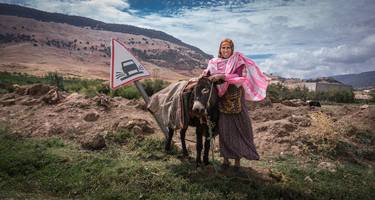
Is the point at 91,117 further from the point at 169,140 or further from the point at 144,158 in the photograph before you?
the point at 169,140

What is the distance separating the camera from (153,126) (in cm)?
805

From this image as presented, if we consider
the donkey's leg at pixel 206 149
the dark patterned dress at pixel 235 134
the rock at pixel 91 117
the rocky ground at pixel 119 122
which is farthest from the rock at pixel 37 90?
the dark patterned dress at pixel 235 134

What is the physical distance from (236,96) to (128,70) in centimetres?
235

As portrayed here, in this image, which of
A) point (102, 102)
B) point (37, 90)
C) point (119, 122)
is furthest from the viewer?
point (37, 90)

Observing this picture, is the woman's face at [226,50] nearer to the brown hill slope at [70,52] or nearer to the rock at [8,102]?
the rock at [8,102]

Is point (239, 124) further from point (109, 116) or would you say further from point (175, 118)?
point (109, 116)

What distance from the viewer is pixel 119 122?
781 cm

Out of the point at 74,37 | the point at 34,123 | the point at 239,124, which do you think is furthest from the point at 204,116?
the point at 74,37

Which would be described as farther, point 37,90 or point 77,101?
point 37,90

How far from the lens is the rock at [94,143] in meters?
6.43

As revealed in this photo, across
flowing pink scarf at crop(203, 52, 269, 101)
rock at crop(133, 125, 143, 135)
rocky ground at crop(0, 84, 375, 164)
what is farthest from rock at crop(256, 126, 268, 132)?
flowing pink scarf at crop(203, 52, 269, 101)

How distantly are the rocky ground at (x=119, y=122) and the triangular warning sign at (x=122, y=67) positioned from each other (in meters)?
1.56

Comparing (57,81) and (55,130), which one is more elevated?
(57,81)

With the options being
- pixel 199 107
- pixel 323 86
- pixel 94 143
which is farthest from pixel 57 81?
pixel 323 86
